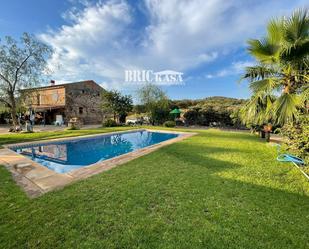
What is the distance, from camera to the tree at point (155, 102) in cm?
2225

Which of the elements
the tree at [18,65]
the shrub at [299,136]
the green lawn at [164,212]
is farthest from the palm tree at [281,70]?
the tree at [18,65]

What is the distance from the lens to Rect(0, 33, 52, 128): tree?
13289mm

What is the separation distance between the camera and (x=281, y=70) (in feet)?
17.0

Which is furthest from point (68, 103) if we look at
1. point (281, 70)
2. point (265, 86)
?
point (281, 70)

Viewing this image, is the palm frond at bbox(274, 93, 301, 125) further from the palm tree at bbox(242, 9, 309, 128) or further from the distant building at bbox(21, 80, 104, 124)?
the distant building at bbox(21, 80, 104, 124)

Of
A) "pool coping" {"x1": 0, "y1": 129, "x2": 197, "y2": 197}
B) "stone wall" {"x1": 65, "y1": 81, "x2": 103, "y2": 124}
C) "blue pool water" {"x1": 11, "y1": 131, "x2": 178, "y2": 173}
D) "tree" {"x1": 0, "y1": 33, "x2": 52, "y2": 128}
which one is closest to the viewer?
"pool coping" {"x1": 0, "y1": 129, "x2": 197, "y2": 197}

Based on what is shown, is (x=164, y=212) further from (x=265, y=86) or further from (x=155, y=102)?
(x=155, y=102)

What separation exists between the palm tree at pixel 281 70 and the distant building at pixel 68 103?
71.9ft

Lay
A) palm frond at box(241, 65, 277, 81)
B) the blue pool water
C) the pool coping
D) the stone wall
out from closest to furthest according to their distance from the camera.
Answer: the pool coping
palm frond at box(241, 65, 277, 81)
the blue pool water
the stone wall

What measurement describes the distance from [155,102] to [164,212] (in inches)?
805

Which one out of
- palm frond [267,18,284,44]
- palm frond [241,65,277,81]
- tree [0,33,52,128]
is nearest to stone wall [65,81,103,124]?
tree [0,33,52,128]

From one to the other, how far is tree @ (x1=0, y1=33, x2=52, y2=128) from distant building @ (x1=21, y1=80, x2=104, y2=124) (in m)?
6.07

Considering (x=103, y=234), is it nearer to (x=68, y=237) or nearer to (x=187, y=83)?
(x=68, y=237)

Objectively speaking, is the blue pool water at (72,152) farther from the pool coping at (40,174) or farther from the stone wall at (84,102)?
the stone wall at (84,102)
